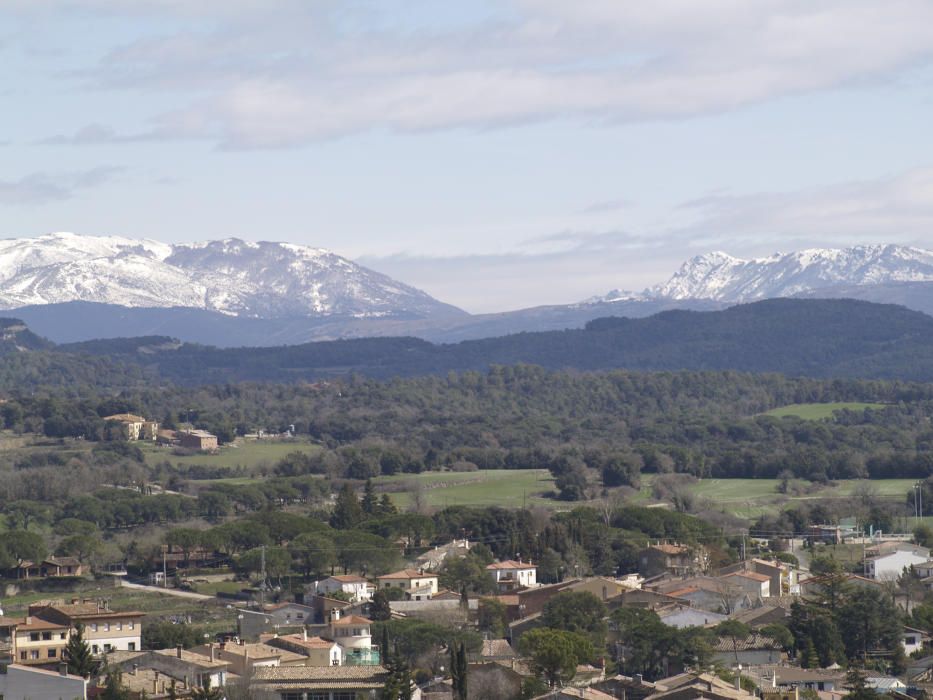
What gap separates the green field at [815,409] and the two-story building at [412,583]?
293 feet

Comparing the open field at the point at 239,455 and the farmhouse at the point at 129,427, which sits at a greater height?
the farmhouse at the point at 129,427

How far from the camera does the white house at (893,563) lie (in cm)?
7600

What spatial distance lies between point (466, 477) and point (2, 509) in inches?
1223

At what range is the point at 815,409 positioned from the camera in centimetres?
16988

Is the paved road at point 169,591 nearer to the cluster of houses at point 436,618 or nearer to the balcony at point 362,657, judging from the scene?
the cluster of houses at point 436,618

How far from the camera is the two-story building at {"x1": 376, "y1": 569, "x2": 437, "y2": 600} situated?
72.4m

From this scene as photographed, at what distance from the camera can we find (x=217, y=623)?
6700 cm

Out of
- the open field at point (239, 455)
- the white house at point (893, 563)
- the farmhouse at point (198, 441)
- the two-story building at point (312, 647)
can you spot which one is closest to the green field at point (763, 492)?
the white house at point (893, 563)

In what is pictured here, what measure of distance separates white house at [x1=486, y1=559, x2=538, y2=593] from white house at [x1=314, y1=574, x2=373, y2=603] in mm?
4591

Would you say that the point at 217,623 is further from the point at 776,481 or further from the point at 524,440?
the point at 524,440

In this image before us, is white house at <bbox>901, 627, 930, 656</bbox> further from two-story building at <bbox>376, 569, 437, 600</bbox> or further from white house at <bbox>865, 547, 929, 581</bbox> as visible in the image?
two-story building at <bbox>376, 569, 437, 600</bbox>

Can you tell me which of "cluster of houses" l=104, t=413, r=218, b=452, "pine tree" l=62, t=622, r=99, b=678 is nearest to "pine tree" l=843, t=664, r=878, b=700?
"pine tree" l=62, t=622, r=99, b=678

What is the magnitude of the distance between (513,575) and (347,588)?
6516 millimetres

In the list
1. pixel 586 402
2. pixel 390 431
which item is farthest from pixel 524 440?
pixel 586 402
